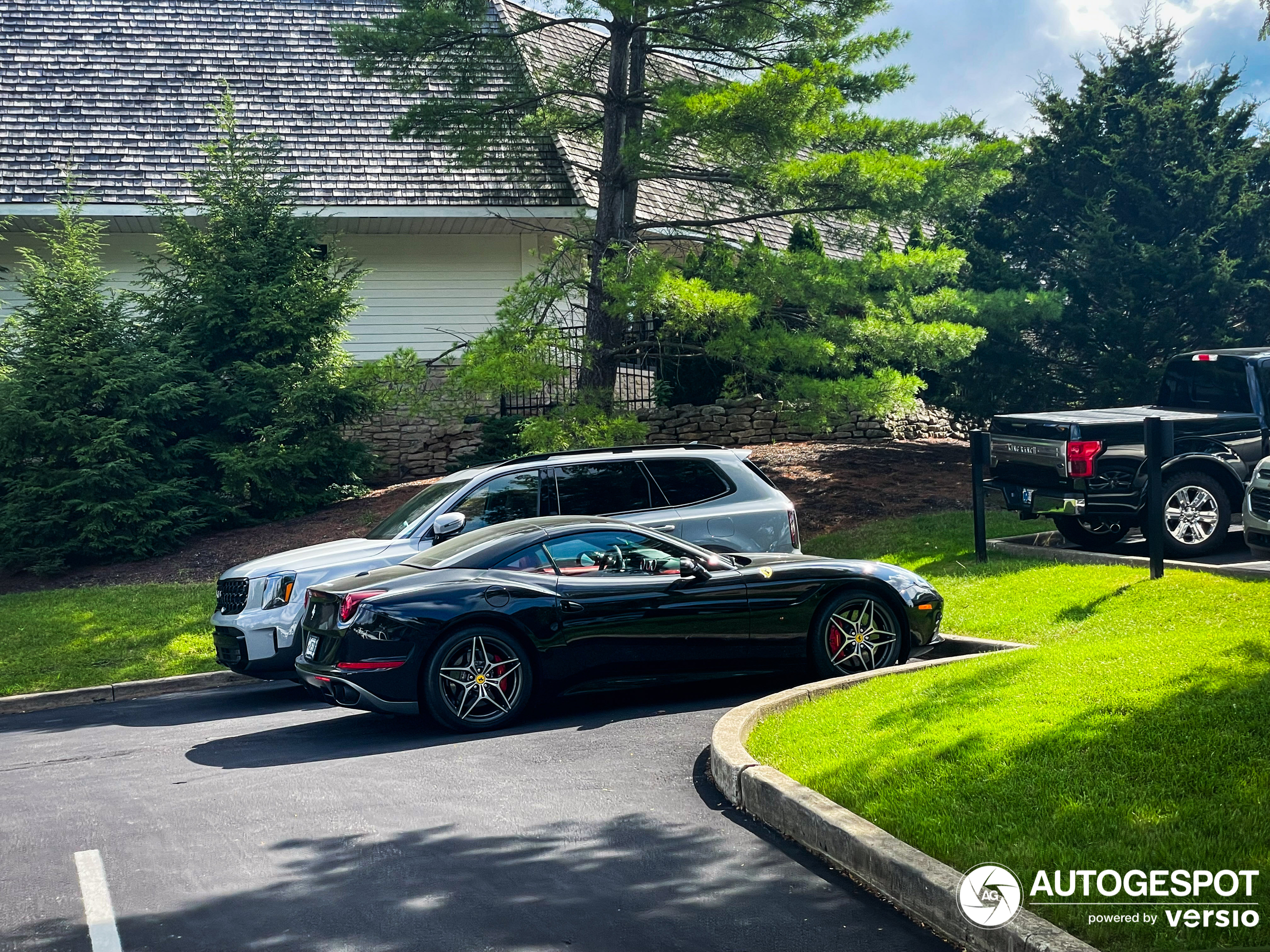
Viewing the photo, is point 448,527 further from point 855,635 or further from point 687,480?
point 855,635

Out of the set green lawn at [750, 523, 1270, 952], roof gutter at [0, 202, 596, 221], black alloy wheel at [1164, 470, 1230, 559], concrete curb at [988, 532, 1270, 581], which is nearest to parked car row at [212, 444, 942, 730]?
green lawn at [750, 523, 1270, 952]

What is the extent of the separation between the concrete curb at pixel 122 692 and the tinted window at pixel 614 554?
3593 millimetres

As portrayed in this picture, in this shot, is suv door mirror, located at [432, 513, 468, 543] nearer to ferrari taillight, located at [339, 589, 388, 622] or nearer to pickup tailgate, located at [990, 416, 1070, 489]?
ferrari taillight, located at [339, 589, 388, 622]

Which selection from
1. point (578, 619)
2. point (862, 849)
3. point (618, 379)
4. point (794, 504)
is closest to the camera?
point (862, 849)

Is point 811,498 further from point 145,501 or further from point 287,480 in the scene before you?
point 145,501

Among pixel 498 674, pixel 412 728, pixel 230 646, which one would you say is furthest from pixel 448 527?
pixel 498 674

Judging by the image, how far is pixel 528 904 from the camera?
500cm

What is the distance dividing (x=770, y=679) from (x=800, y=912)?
4830 millimetres

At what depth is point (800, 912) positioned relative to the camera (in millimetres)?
4836

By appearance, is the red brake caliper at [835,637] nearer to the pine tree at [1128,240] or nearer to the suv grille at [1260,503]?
the suv grille at [1260,503]

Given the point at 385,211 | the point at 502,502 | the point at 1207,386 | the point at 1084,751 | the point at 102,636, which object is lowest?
the point at 102,636

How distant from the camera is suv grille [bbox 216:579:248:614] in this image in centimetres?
1035

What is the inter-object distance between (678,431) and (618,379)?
2.19 m

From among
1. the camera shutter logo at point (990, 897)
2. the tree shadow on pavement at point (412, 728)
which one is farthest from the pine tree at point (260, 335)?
the camera shutter logo at point (990, 897)
